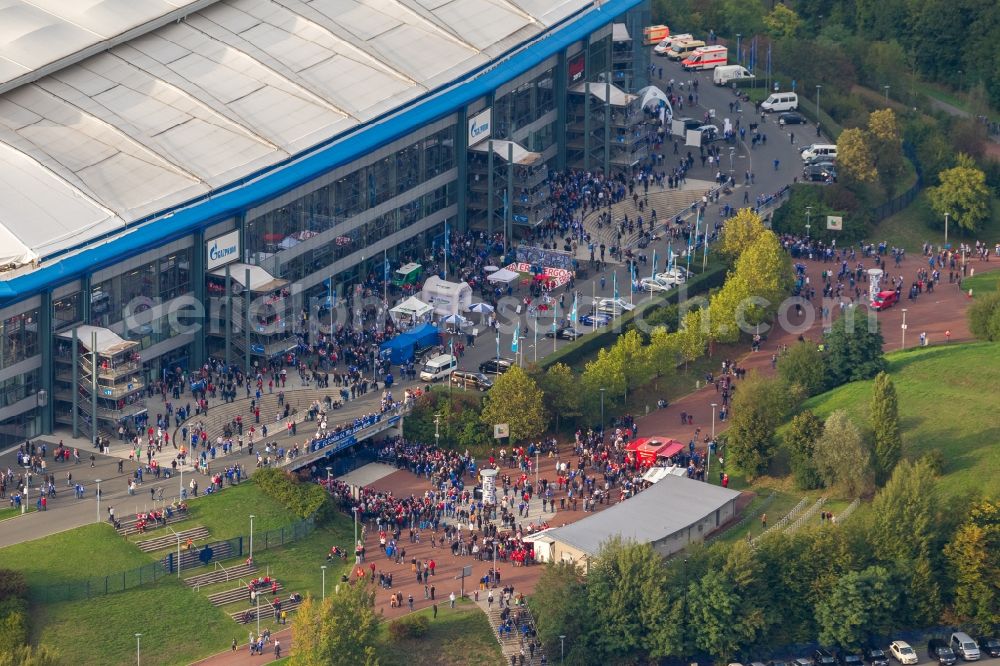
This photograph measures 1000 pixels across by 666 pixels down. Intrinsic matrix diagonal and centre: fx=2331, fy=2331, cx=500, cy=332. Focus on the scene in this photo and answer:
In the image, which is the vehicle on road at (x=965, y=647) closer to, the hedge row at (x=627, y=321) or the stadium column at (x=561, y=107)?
the hedge row at (x=627, y=321)

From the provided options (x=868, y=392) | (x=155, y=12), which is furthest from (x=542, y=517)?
(x=155, y=12)

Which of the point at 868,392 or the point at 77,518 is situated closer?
the point at 77,518

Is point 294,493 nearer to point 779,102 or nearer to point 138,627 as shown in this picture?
point 138,627

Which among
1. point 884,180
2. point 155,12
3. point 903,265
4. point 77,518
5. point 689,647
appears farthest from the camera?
point 884,180

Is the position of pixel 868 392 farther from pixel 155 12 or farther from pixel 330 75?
pixel 155 12

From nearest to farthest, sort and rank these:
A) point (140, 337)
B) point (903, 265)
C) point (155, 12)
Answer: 1. point (140, 337)
2. point (155, 12)
3. point (903, 265)

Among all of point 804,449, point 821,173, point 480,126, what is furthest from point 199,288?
point 821,173

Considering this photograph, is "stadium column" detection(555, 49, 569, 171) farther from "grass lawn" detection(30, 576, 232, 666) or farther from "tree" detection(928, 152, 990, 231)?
"grass lawn" detection(30, 576, 232, 666)

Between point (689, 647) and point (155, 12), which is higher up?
point (155, 12)
